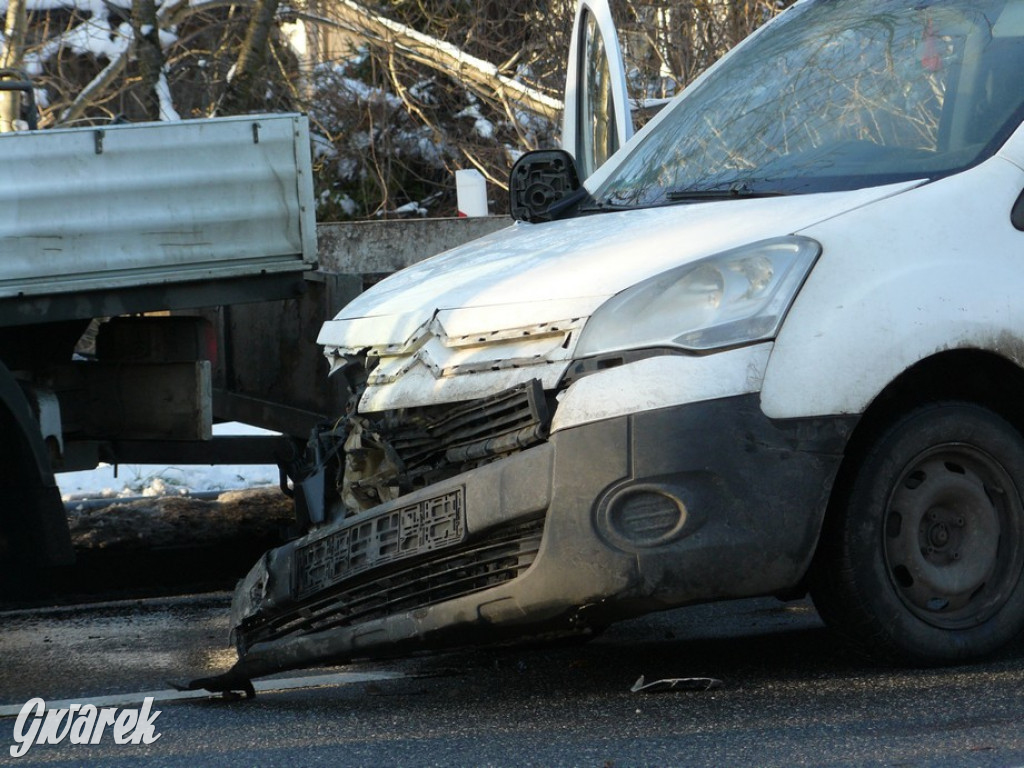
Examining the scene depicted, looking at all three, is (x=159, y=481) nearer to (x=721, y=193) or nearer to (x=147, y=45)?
(x=147, y=45)

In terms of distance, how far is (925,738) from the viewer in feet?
10.7

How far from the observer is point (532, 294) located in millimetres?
3762

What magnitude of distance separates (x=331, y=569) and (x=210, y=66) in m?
11.5

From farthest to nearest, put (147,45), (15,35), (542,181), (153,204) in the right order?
(147,45) < (15,35) < (153,204) < (542,181)

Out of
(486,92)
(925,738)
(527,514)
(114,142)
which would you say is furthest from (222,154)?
(486,92)

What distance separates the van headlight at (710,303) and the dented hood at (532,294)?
0.13 feet

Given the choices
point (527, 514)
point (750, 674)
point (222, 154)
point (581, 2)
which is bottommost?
point (750, 674)

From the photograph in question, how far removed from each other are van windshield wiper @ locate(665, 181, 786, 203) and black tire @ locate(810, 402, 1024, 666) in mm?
783

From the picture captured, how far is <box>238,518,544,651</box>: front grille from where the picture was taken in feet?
11.8

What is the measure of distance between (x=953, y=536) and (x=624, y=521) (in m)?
0.96

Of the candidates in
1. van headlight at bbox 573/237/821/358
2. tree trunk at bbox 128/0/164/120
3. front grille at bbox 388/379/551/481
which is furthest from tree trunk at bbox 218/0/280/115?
van headlight at bbox 573/237/821/358

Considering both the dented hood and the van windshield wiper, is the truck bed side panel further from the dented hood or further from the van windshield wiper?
the van windshield wiper

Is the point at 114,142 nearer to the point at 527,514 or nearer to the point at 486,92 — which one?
the point at 527,514

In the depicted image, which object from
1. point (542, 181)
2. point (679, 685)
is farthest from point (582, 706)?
point (542, 181)
